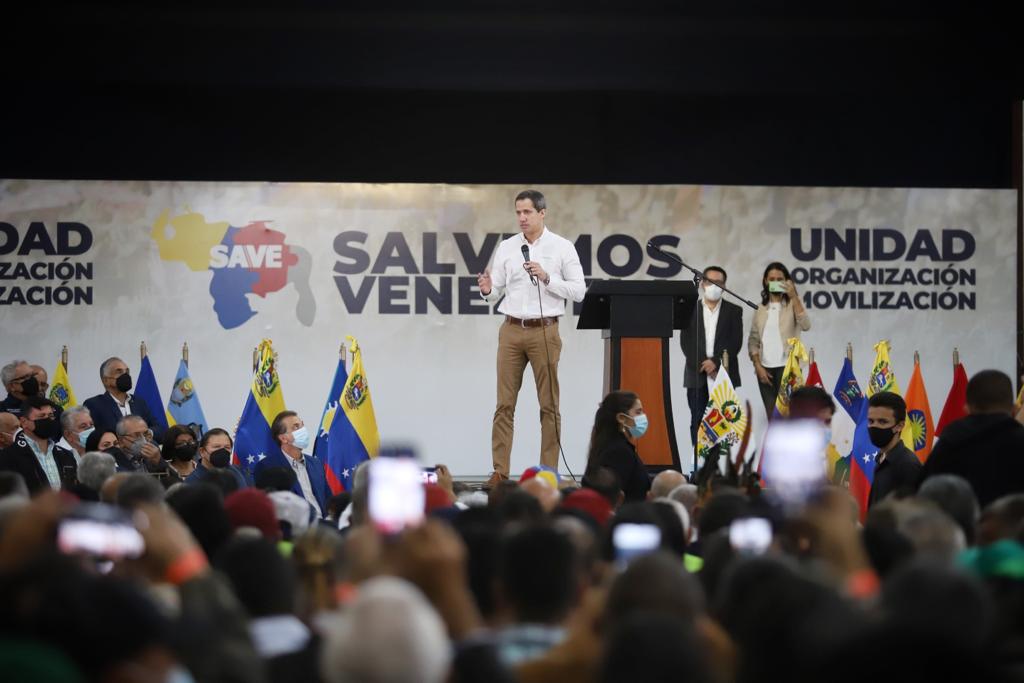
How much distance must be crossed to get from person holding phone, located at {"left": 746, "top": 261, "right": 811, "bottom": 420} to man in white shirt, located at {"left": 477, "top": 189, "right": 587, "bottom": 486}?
3.18 meters

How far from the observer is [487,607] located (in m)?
3.37

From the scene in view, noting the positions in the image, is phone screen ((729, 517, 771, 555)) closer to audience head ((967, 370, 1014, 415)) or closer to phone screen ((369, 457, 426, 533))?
phone screen ((369, 457, 426, 533))

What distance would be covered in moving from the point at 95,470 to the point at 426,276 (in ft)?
18.4

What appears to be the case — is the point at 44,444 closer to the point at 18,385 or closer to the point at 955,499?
the point at 18,385

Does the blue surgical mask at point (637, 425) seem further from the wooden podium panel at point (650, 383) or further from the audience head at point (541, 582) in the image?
the audience head at point (541, 582)

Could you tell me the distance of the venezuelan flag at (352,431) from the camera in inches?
352

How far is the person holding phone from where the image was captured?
35.5 ft

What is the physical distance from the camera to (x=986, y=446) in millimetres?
5242

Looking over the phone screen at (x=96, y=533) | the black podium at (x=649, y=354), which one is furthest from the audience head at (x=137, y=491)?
the black podium at (x=649, y=354)

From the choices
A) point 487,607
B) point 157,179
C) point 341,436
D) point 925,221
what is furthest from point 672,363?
point 487,607

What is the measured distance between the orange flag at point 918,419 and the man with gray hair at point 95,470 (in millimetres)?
5688

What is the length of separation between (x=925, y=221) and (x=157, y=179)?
6.03m

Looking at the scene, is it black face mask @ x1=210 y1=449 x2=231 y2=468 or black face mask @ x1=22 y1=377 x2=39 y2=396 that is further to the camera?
black face mask @ x1=22 y1=377 x2=39 y2=396

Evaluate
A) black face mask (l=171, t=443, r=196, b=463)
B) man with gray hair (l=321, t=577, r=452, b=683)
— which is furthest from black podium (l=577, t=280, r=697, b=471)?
man with gray hair (l=321, t=577, r=452, b=683)
